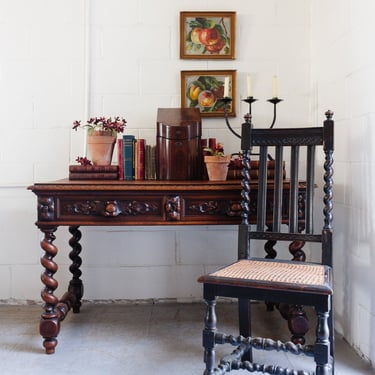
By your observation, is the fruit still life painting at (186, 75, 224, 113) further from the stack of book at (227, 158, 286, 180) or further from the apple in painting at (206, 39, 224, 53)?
the stack of book at (227, 158, 286, 180)

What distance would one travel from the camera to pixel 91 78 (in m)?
2.74

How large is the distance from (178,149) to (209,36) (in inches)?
33.6

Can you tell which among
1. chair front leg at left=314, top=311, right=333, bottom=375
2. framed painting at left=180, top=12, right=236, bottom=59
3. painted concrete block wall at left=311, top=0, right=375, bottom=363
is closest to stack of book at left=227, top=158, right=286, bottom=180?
painted concrete block wall at left=311, top=0, right=375, bottom=363

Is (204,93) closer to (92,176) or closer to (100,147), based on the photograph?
(100,147)

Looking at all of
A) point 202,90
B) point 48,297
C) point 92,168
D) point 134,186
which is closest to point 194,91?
point 202,90

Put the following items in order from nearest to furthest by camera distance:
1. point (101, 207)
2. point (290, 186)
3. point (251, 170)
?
point (290, 186)
point (101, 207)
point (251, 170)

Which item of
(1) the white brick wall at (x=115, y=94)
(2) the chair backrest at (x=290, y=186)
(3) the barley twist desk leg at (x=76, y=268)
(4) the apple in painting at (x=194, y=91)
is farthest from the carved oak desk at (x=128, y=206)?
(4) the apple in painting at (x=194, y=91)

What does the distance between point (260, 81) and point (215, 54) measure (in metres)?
0.33

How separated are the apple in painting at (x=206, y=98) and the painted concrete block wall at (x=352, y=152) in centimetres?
67

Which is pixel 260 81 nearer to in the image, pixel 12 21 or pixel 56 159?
pixel 56 159

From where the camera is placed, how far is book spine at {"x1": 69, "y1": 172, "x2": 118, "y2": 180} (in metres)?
2.32

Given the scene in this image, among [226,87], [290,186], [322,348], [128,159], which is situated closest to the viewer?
[322,348]

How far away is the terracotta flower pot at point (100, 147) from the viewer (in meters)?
2.40

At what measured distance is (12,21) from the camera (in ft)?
8.84
